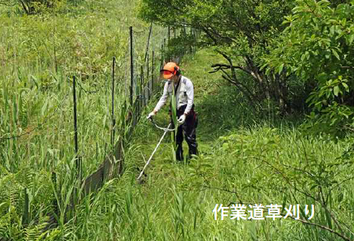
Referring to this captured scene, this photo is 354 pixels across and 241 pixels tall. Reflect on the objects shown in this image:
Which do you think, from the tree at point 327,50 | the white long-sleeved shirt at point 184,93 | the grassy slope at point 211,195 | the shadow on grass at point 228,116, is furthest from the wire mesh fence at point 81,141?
the tree at point 327,50

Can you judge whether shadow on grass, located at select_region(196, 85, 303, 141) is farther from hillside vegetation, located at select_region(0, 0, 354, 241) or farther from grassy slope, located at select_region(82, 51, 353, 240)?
grassy slope, located at select_region(82, 51, 353, 240)

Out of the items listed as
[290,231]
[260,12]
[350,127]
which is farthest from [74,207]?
[260,12]

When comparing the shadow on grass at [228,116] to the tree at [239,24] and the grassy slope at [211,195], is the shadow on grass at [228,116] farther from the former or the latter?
the grassy slope at [211,195]

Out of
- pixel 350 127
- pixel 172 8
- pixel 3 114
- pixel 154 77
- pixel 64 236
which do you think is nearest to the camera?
pixel 350 127

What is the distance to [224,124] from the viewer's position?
8.11m

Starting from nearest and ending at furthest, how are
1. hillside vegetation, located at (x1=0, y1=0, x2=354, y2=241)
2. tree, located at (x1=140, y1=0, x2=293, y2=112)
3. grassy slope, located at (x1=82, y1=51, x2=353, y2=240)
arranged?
hillside vegetation, located at (x1=0, y1=0, x2=354, y2=241) < grassy slope, located at (x1=82, y1=51, x2=353, y2=240) < tree, located at (x1=140, y1=0, x2=293, y2=112)

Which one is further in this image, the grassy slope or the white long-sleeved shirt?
the white long-sleeved shirt

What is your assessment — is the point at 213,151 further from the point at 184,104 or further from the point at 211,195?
the point at 211,195

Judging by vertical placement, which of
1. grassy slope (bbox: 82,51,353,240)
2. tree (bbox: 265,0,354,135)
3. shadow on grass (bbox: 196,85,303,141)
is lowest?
shadow on grass (bbox: 196,85,303,141)

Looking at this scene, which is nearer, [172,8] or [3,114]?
[3,114]

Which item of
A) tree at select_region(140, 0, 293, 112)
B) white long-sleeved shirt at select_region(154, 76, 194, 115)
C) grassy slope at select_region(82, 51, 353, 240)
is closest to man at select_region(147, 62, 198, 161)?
white long-sleeved shirt at select_region(154, 76, 194, 115)

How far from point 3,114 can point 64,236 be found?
1576mm

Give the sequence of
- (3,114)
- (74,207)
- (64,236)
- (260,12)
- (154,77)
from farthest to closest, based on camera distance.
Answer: (154,77)
(260,12)
(3,114)
(74,207)
(64,236)

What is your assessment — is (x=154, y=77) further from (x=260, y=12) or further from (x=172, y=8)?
(x=260, y=12)
